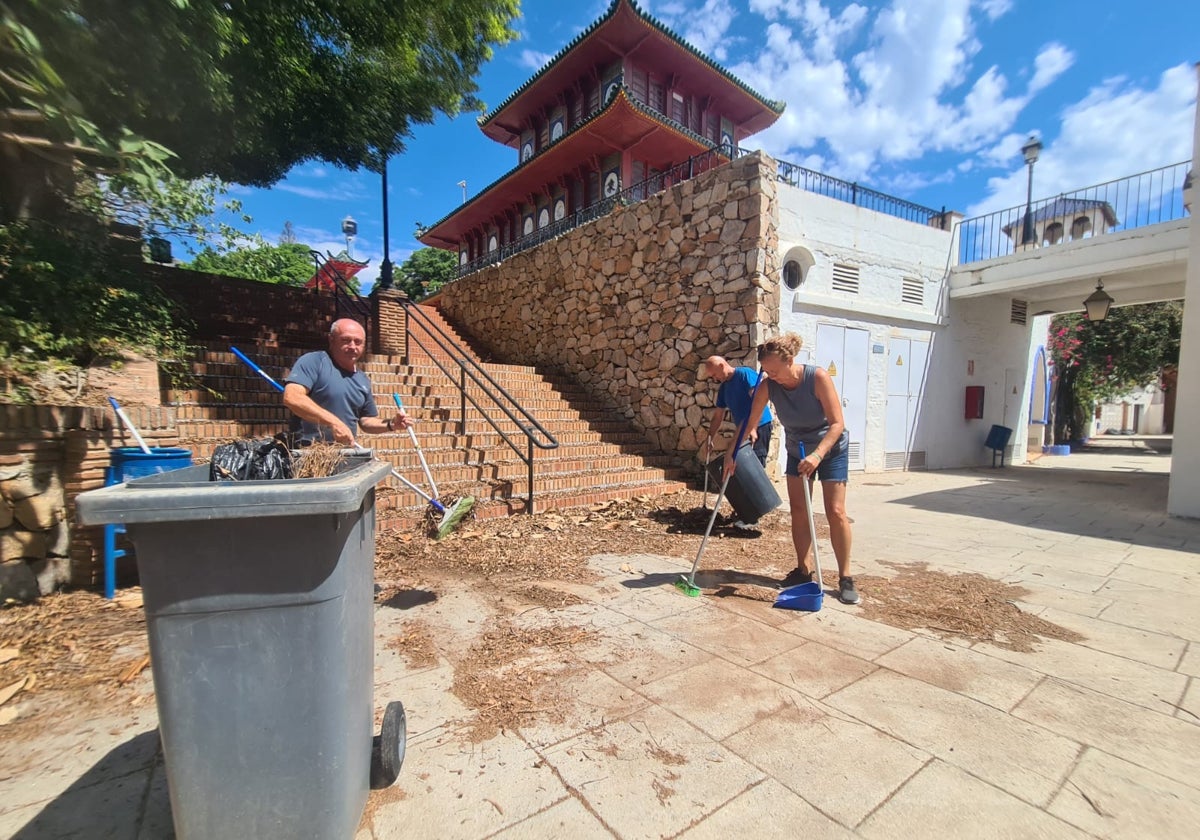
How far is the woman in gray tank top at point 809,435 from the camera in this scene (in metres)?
3.15

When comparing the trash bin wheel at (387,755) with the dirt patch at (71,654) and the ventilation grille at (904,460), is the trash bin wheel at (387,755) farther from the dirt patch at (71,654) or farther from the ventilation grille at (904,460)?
the ventilation grille at (904,460)

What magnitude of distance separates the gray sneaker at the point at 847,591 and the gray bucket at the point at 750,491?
1.47m

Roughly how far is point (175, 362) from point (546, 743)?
5.05 m

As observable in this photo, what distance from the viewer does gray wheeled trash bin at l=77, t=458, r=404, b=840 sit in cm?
116

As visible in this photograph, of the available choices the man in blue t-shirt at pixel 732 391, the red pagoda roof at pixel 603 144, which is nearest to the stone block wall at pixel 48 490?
the man in blue t-shirt at pixel 732 391

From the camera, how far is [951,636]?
2734mm

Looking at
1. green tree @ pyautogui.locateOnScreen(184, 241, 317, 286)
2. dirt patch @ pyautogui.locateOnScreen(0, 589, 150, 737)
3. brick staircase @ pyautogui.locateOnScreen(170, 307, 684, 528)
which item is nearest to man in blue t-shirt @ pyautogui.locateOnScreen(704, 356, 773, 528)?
brick staircase @ pyautogui.locateOnScreen(170, 307, 684, 528)

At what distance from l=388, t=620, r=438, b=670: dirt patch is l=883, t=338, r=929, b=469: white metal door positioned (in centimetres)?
919

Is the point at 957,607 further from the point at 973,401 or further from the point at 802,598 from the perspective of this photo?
the point at 973,401

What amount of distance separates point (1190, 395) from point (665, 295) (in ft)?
19.5

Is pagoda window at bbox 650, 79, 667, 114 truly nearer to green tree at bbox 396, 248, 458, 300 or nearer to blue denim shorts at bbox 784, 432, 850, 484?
blue denim shorts at bbox 784, 432, 850, 484

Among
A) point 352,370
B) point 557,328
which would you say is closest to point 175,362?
point 352,370

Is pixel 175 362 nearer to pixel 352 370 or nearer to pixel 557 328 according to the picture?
pixel 352 370

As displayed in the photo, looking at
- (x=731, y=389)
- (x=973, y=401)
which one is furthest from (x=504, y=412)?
(x=973, y=401)
